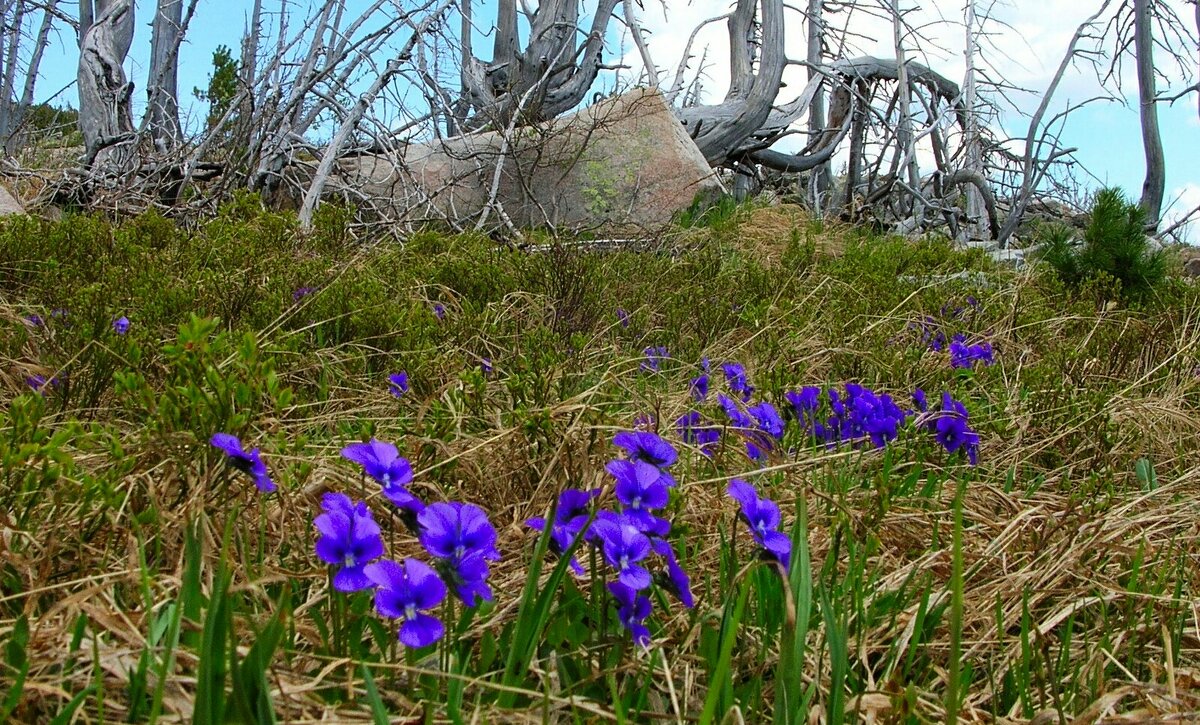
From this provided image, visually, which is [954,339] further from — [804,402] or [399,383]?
[399,383]

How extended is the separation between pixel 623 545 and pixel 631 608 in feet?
0.41

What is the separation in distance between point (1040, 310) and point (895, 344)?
1463 millimetres

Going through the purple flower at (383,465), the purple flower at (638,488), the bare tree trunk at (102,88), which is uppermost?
the bare tree trunk at (102,88)

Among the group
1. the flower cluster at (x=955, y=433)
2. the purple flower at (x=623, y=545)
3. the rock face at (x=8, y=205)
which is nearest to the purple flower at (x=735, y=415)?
the flower cluster at (x=955, y=433)

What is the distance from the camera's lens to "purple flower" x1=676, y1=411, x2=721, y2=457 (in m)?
2.46

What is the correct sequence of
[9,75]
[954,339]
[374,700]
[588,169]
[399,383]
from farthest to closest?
1. [9,75]
2. [588,169]
3. [954,339]
4. [399,383]
5. [374,700]

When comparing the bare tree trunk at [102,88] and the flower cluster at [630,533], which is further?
the bare tree trunk at [102,88]

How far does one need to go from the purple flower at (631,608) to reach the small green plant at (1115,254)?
5.10m

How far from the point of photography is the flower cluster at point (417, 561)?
3.82 feet

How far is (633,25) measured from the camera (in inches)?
500

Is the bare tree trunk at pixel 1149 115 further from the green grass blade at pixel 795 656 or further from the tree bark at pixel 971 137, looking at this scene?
the green grass blade at pixel 795 656

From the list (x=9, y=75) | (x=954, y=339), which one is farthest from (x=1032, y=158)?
(x=9, y=75)

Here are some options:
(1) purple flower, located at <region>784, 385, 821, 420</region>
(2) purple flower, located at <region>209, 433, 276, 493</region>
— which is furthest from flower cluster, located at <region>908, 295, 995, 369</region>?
(2) purple flower, located at <region>209, 433, 276, 493</region>

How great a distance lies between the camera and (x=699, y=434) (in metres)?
2.58
